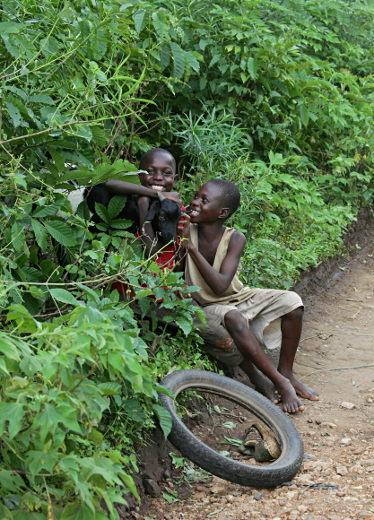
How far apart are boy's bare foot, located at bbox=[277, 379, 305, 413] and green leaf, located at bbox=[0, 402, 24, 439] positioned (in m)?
2.44

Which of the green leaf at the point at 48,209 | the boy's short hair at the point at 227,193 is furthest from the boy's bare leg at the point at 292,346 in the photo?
the green leaf at the point at 48,209

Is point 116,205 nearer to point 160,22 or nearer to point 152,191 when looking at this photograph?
point 152,191

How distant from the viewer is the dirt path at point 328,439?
2898mm

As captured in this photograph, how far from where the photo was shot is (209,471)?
3.06m

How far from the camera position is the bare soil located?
9.52ft

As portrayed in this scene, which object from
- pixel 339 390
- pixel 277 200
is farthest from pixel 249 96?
pixel 339 390

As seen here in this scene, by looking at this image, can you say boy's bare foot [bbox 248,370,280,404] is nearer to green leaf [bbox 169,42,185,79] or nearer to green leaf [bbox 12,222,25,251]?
green leaf [bbox 12,222,25,251]

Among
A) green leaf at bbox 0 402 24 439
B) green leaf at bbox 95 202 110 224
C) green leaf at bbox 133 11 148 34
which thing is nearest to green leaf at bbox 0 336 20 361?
green leaf at bbox 0 402 24 439

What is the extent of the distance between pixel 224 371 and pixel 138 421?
4.93 feet

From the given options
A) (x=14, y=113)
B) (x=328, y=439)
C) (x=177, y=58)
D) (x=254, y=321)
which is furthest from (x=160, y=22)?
(x=328, y=439)

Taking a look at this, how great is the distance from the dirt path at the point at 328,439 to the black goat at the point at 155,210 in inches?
57.6

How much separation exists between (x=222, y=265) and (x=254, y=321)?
19.7 inches

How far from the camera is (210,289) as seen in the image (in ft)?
13.4

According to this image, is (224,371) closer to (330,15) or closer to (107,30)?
(107,30)
